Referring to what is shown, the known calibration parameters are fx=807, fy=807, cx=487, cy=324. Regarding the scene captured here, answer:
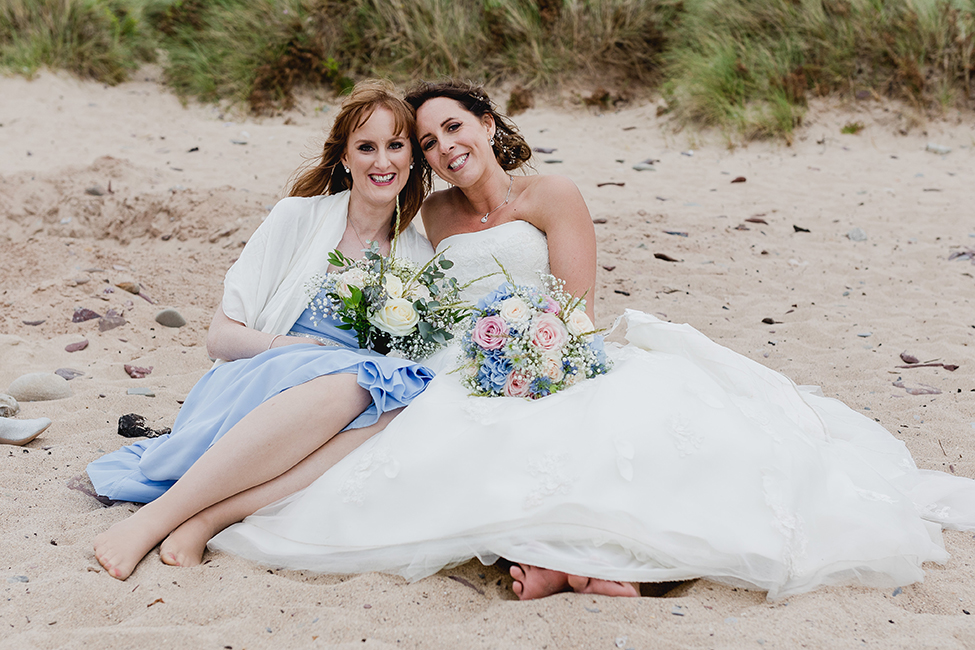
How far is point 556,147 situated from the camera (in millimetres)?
9227

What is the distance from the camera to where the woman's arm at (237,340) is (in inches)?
136

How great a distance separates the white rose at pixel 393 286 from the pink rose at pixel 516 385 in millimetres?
605

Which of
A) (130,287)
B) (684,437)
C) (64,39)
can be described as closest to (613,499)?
(684,437)

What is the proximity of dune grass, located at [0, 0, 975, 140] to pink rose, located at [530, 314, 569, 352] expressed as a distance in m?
7.22

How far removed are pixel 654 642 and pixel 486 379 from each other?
41.8 inches

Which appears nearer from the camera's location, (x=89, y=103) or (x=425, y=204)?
(x=425, y=204)

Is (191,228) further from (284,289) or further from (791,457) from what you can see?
(791,457)

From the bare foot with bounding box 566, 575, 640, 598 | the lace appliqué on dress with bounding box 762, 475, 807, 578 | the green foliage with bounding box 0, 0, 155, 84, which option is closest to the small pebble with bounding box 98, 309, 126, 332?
the bare foot with bounding box 566, 575, 640, 598

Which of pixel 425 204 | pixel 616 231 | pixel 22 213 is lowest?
pixel 616 231

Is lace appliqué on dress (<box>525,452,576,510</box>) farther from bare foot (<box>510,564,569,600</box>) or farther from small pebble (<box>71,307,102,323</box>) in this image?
small pebble (<box>71,307,102,323</box>)

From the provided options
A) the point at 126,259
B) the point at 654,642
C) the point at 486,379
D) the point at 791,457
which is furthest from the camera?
the point at 126,259

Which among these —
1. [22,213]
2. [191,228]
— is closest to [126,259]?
[191,228]

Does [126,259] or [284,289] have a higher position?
[284,289]

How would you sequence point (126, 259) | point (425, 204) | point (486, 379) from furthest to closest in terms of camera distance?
point (126, 259) → point (425, 204) → point (486, 379)
